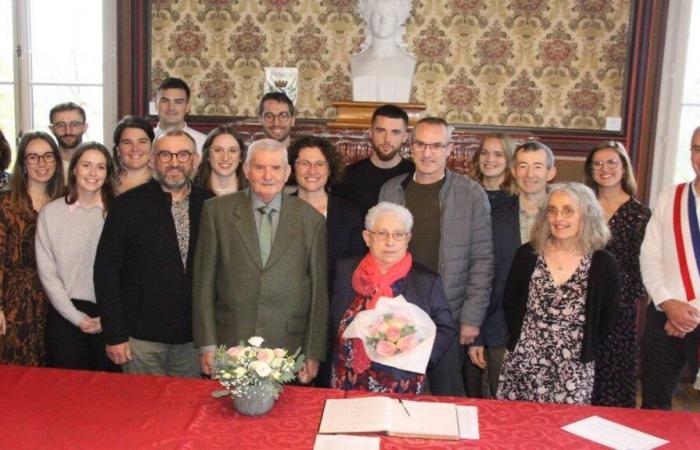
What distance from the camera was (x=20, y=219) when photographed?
3074 mm

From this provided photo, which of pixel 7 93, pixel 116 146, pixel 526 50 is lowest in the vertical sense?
pixel 116 146

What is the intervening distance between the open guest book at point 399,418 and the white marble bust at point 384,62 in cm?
286

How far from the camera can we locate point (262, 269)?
105 inches

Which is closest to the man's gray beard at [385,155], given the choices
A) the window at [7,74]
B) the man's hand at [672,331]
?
the man's hand at [672,331]

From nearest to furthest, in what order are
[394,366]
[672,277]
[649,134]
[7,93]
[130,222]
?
[394,366]
[130,222]
[672,277]
[649,134]
[7,93]

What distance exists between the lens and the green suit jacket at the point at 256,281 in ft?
8.80

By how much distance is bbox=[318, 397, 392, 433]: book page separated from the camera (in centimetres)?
194

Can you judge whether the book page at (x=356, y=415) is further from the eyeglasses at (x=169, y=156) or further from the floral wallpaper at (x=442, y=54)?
the floral wallpaper at (x=442, y=54)

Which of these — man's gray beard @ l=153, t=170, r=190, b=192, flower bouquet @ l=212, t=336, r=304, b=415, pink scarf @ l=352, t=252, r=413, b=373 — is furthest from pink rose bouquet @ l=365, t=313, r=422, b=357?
man's gray beard @ l=153, t=170, r=190, b=192

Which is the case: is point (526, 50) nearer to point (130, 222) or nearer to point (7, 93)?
point (130, 222)

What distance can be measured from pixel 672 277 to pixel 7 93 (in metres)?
4.96

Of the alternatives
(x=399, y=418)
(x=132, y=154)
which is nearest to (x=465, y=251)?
(x=399, y=418)

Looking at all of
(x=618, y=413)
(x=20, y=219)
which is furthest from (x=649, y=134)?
(x=20, y=219)

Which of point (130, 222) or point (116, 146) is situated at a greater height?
point (116, 146)
